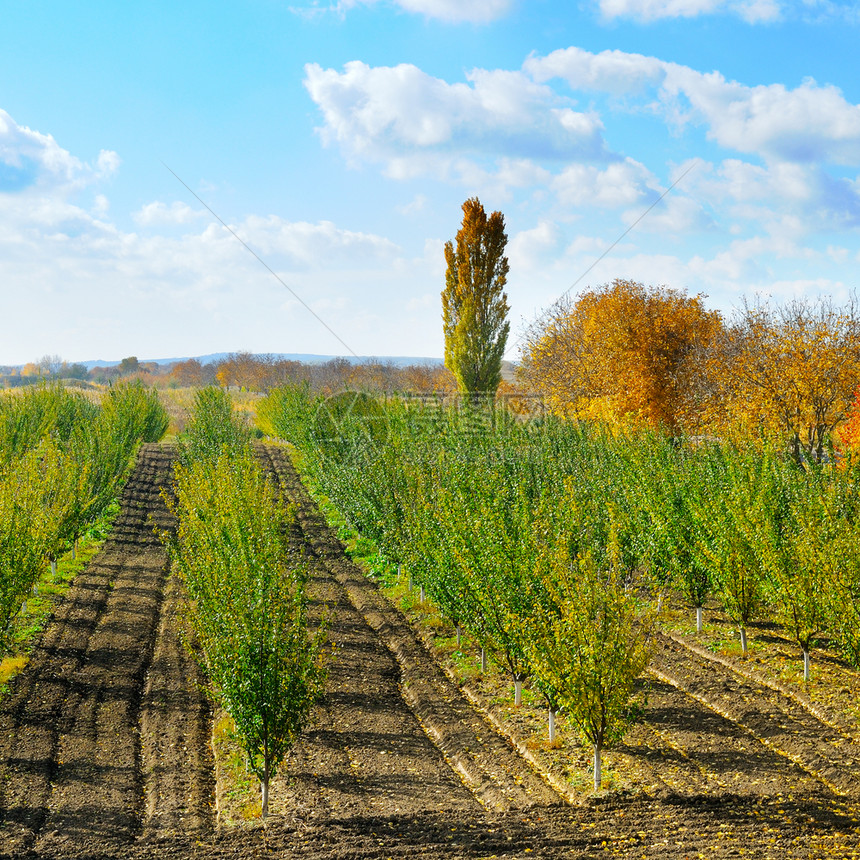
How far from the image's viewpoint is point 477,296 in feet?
115

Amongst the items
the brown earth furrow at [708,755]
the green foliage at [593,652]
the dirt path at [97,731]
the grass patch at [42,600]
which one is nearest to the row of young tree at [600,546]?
the green foliage at [593,652]

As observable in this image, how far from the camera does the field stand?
Result: 22.4 feet

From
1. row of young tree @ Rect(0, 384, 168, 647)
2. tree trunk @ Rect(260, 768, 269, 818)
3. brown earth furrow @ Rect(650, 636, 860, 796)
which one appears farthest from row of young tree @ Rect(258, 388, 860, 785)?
row of young tree @ Rect(0, 384, 168, 647)

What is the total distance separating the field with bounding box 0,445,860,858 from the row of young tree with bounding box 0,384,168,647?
64.1 inches

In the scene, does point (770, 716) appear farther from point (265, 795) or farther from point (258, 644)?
point (258, 644)

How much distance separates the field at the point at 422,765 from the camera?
22.4ft

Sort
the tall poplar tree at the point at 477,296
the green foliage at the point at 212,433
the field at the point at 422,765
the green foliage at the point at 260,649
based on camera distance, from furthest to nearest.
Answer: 1. the tall poplar tree at the point at 477,296
2. the green foliage at the point at 212,433
3. the green foliage at the point at 260,649
4. the field at the point at 422,765

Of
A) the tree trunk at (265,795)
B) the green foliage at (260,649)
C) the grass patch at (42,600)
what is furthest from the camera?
the grass patch at (42,600)

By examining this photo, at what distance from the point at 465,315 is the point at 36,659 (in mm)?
26245

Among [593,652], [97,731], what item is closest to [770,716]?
[593,652]

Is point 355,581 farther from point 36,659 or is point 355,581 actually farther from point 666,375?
point 666,375

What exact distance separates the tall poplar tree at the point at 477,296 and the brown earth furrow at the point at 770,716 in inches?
967

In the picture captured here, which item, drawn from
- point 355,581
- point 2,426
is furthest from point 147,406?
point 355,581

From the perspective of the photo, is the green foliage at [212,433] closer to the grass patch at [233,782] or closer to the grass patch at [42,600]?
the grass patch at [42,600]
